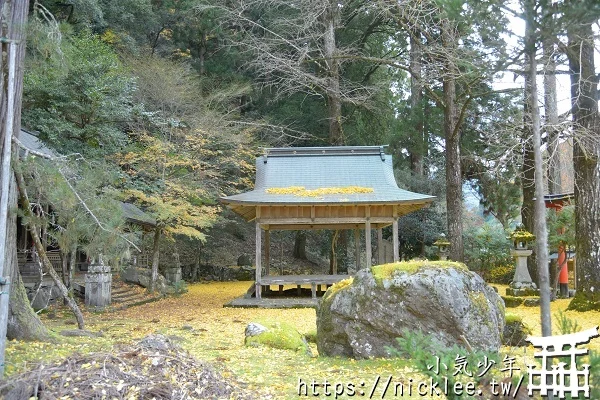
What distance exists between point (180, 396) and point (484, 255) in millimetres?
19592

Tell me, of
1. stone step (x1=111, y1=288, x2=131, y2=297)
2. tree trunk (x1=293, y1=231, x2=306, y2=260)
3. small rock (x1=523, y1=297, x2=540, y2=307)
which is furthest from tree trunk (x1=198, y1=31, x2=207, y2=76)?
small rock (x1=523, y1=297, x2=540, y2=307)

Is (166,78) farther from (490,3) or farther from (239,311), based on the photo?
(490,3)

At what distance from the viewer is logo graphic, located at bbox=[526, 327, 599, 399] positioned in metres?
2.68

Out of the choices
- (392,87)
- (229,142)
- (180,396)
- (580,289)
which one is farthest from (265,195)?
(392,87)

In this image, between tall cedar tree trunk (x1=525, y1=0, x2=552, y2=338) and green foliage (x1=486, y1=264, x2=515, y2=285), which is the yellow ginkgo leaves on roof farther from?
tall cedar tree trunk (x1=525, y1=0, x2=552, y2=338)

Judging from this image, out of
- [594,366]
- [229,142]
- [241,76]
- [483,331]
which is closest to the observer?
[594,366]

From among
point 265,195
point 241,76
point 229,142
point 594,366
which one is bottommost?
point 594,366

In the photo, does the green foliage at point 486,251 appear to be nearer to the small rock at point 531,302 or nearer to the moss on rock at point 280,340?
the small rock at point 531,302

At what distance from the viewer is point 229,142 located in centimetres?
1869

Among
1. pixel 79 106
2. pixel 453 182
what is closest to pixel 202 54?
pixel 79 106

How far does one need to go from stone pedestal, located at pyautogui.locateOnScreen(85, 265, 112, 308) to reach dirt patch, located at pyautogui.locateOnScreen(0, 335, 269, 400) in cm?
893

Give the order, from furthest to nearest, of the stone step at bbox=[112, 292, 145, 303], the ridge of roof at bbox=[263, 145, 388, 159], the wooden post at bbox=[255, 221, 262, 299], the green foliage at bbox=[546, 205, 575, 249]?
the ridge of roof at bbox=[263, 145, 388, 159] < the stone step at bbox=[112, 292, 145, 303] < the wooden post at bbox=[255, 221, 262, 299] < the green foliage at bbox=[546, 205, 575, 249]

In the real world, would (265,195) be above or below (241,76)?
below

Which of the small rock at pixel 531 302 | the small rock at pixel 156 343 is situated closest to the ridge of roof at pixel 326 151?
the small rock at pixel 531 302
